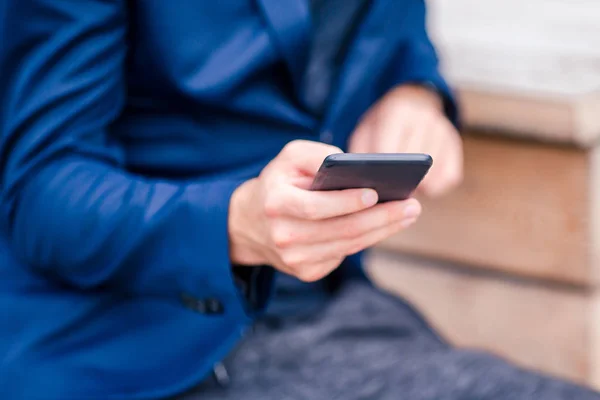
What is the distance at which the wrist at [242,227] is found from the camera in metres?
0.63

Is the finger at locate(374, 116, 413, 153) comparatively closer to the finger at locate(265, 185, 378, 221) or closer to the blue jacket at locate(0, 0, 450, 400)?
the blue jacket at locate(0, 0, 450, 400)

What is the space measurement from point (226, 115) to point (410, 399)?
31 centimetres

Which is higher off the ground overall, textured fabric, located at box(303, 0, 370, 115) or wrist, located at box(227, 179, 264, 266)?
textured fabric, located at box(303, 0, 370, 115)

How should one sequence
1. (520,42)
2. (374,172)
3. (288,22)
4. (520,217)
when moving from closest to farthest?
(374,172), (288,22), (520,217), (520,42)

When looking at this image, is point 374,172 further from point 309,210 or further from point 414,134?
point 414,134

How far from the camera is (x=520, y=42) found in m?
1.15

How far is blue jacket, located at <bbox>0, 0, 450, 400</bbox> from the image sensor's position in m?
0.67

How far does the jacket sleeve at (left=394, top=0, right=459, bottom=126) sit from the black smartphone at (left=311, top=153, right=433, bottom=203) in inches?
13.4

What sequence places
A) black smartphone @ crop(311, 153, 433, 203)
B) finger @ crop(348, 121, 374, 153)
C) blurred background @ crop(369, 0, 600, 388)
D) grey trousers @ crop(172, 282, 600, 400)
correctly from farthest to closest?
blurred background @ crop(369, 0, 600, 388), finger @ crop(348, 121, 374, 153), grey trousers @ crop(172, 282, 600, 400), black smartphone @ crop(311, 153, 433, 203)

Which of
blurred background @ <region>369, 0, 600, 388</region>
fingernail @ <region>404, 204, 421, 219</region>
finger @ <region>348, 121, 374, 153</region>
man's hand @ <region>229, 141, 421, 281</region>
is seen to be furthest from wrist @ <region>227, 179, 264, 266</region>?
blurred background @ <region>369, 0, 600, 388</region>

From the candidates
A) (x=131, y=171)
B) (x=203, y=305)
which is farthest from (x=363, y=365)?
(x=131, y=171)

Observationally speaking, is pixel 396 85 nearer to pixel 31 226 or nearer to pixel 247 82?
pixel 247 82

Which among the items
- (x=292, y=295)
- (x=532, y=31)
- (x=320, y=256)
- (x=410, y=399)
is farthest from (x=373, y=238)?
(x=532, y=31)

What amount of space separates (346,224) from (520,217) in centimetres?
50
